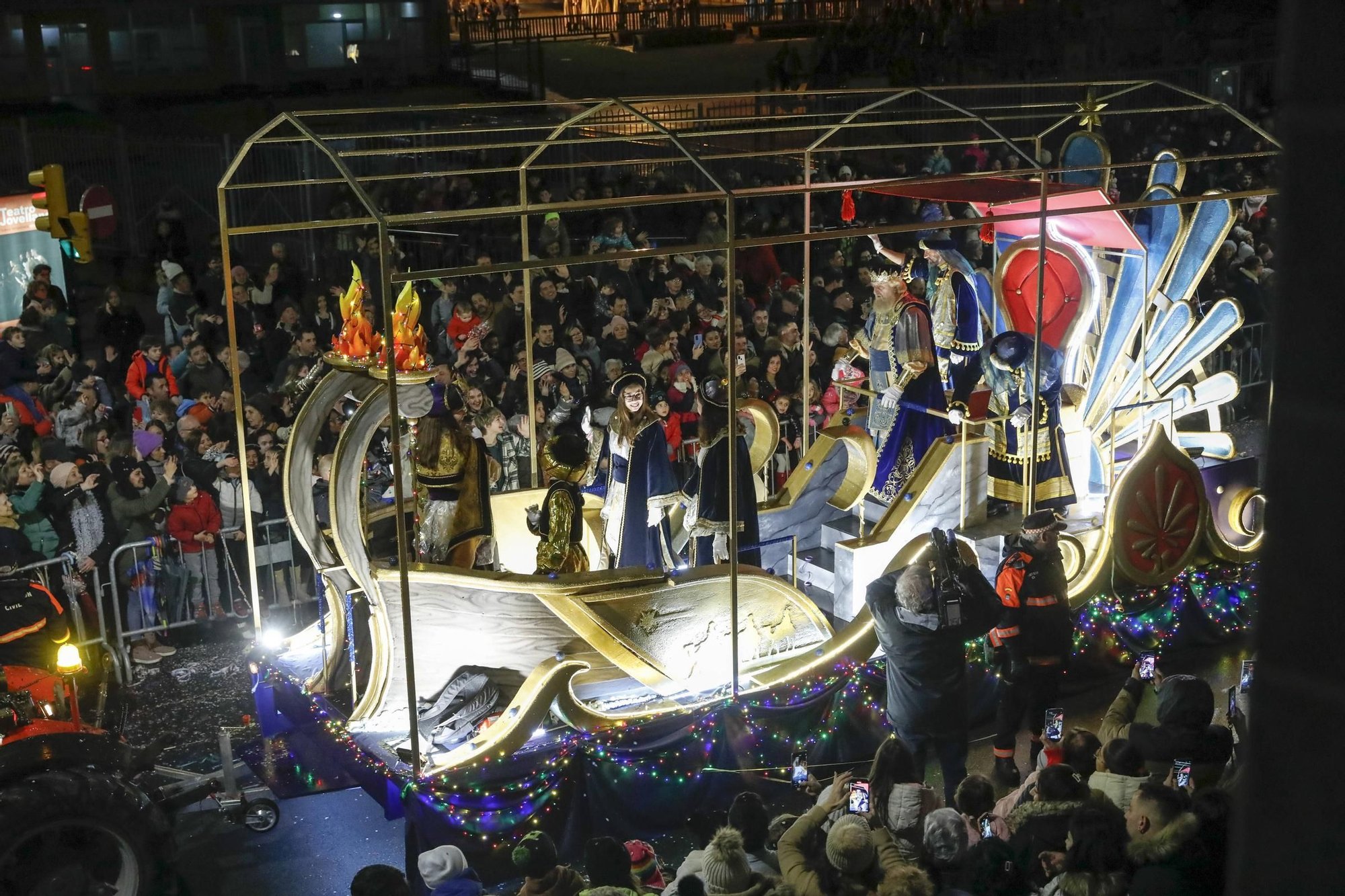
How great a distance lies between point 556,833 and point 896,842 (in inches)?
72.3

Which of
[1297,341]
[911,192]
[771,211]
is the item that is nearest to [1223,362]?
[771,211]

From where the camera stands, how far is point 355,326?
668cm

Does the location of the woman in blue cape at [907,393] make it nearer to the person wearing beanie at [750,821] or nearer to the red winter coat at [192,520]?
the person wearing beanie at [750,821]

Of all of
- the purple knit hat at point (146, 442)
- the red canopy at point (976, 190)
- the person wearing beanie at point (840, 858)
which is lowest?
the person wearing beanie at point (840, 858)

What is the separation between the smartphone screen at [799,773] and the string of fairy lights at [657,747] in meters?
0.05

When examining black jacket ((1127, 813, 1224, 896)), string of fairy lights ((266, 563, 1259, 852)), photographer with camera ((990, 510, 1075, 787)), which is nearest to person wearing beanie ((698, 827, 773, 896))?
black jacket ((1127, 813, 1224, 896))

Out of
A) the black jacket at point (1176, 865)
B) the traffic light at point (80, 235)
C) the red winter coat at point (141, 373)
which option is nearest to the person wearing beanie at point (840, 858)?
the black jacket at point (1176, 865)

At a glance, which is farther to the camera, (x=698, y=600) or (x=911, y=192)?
(x=911, y=192)

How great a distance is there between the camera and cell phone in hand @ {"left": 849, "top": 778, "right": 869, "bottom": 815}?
6.16 m

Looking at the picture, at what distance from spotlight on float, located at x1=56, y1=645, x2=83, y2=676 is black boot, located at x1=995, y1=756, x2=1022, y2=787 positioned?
440 cm

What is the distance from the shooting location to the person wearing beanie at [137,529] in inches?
348

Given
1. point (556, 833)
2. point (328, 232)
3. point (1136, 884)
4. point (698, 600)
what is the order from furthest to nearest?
point (328, 232) < point (698, 600) < point (556, 833) < point (1136, 884)

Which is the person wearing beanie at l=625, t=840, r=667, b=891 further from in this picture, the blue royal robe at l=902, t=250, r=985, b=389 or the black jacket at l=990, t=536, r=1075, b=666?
the blue royal robe at l=902, t=250, r=985, b=389

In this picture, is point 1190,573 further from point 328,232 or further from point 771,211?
point 328,232
